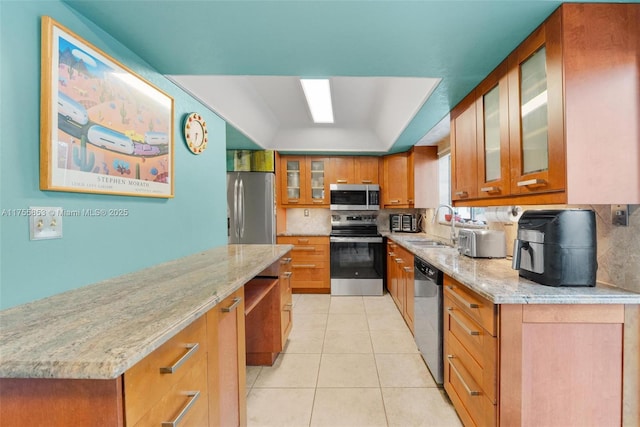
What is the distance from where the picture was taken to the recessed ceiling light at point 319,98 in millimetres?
2409

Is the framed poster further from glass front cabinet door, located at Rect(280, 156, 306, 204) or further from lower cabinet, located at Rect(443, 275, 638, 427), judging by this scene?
glass front cabinet door, located at Rect(280, 156, 306, 204)

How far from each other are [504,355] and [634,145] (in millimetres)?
1074

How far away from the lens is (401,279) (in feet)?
10.2

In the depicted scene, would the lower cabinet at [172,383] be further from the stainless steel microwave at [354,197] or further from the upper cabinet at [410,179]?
the upper cabinet at [410,179]

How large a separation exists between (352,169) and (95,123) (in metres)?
3.45

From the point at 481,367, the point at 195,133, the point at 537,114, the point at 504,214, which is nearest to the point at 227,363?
the point at 481,367

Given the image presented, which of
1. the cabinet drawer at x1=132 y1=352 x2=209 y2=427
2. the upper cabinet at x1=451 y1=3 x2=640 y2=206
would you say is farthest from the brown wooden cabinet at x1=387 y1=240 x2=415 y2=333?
the cabinet drawer at x1=132 y1=352 x2=209 y2=427

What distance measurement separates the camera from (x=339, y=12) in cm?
123

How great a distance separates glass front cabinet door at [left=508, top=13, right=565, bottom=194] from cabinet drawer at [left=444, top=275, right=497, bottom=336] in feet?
2.01

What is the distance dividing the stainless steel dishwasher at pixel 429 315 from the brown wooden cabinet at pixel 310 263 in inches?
74.1

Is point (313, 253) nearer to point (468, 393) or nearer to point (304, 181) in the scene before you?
point (304, 181)

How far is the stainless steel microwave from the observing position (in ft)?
13.6

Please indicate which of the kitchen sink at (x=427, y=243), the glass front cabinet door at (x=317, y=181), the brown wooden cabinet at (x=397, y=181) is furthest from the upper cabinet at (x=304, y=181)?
the kitchen sink at (x=427, y=243)

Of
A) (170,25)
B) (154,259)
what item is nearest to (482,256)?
(154,259)
